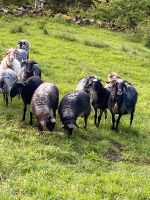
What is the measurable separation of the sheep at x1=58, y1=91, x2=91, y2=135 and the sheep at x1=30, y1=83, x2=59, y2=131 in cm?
27

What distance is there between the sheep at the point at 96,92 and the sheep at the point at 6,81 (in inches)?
76.9

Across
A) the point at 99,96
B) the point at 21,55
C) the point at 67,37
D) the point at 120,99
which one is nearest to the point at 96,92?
the point at 99,96

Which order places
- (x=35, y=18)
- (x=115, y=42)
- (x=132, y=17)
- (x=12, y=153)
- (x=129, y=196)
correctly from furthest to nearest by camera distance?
(x=132, y=17) < (x=35, y=18) < (x=115, y=42) < (x=12, y=153) < (x=129, y=196)

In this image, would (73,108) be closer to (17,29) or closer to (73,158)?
(73,158)

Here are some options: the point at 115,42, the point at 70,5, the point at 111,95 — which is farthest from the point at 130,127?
the point at 70,5

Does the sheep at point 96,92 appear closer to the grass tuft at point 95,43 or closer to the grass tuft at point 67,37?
the grass tuft at point 95,43

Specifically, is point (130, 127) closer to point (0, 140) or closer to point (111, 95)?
point (111, 95)

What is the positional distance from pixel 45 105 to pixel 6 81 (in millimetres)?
2121

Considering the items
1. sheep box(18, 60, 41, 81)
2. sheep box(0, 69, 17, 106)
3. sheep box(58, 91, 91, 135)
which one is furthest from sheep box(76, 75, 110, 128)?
sheep box(0, 69, 17, 106)

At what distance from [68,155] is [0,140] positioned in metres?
1.59

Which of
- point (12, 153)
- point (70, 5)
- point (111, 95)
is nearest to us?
point (12, 153)

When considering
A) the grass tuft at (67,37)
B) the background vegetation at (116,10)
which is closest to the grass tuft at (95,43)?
the grass tuft at (67,37)

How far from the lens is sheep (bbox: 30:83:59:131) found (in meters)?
11.4

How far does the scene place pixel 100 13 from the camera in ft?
116
